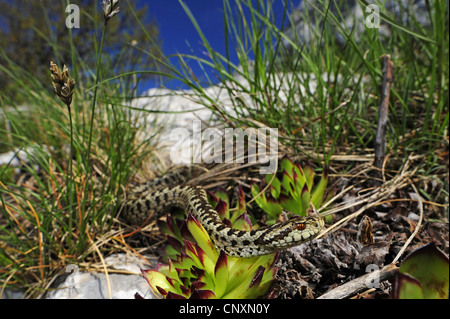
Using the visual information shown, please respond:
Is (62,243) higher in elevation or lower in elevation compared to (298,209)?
lower

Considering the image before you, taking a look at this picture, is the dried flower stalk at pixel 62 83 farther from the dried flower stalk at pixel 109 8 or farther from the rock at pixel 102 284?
the rock at pixel 102 284

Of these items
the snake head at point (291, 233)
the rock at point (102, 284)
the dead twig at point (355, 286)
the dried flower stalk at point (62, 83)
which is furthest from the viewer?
the rock at point (102, 284)

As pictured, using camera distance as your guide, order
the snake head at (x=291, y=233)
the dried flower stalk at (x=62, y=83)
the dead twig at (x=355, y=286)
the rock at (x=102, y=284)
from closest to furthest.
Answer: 1. the dead twig at (x=355, y=286)
2. the dried flower stalk at (x=62, y=83)
3. the snake head at (x=291, y=233)
4. the rock at (x=102, y=284)

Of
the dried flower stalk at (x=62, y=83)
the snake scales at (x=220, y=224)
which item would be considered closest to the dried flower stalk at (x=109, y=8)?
the dried flower stalk at (x=62, y=83)

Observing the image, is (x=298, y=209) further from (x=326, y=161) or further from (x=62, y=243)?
(x=62, y=243)

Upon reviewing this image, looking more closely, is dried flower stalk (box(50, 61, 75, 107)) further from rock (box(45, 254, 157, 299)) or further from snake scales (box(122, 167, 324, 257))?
rock (box(45, 254, 157, 299))

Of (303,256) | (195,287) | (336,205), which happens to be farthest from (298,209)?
(195,287)

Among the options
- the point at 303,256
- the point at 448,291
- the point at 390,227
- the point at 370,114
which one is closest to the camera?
the point at 448,291

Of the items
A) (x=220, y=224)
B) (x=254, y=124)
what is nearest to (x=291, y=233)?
(x=220, y=224)
